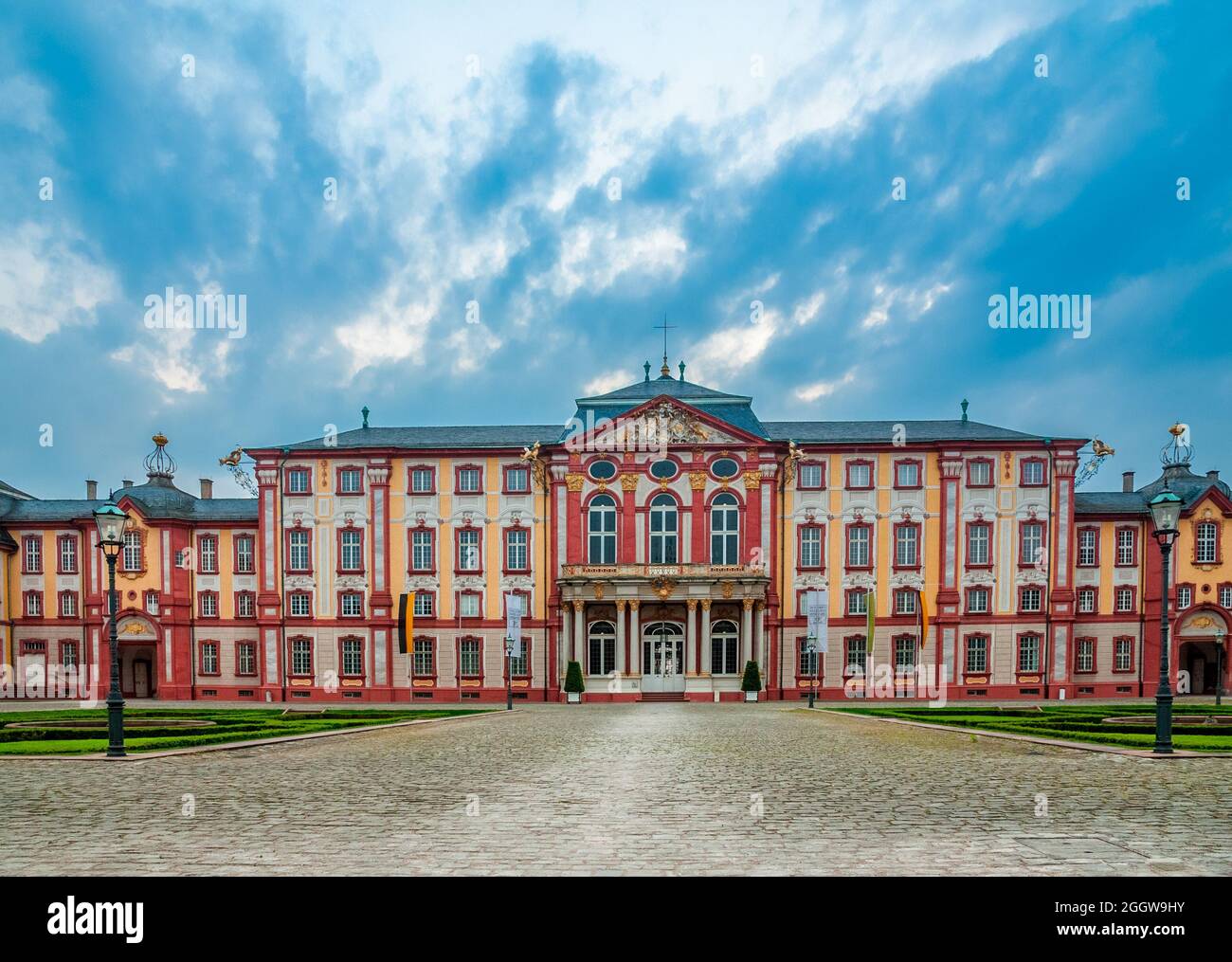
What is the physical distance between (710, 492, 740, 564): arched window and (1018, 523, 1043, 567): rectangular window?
1652 cm

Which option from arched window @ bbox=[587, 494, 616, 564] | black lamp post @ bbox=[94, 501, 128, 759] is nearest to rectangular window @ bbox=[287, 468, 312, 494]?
arched window @ bbox=[587, 494, 616, 564]

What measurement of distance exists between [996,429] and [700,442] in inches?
731

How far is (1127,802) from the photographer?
1117cm

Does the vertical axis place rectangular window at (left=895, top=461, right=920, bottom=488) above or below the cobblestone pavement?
above

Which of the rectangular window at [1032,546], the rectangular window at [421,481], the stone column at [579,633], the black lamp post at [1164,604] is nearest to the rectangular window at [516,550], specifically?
the stone column at [579,633]

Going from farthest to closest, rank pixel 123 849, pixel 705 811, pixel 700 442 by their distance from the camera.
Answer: pixel 700 442
pixel 705 811
pixel 123 849

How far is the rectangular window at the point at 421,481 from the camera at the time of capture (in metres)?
47.7

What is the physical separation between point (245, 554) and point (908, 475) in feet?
132

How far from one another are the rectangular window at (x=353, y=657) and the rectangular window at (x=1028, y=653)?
38.6 metres

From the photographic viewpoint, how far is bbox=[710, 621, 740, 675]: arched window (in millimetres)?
46562

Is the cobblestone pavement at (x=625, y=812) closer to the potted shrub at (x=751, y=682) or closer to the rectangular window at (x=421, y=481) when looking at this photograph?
the potted shrub at (x=751, y=682)

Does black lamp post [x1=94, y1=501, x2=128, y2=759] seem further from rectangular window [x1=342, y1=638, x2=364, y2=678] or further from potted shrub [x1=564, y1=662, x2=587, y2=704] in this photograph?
rectangular window [x1=342, y1=638, x2=364, y2=678]
